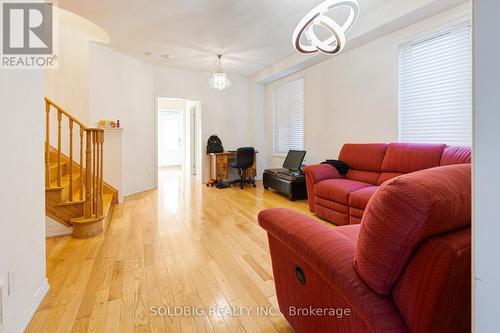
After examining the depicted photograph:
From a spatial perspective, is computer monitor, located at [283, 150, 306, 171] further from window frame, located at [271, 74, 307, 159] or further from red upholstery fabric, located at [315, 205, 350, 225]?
red upholstery fabric, located at [315, 205, 350, 225]

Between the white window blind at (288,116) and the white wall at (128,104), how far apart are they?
2.98 metres

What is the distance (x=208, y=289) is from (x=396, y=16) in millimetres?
3634

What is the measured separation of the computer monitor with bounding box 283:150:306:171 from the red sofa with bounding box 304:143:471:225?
110 centimetres

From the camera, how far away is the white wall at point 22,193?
1227 mm

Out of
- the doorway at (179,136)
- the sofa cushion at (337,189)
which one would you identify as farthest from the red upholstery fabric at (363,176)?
the doorway at (179,136)

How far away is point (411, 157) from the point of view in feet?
9.58

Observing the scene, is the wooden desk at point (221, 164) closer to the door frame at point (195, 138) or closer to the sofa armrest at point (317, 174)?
the door frame at point (195, 138)

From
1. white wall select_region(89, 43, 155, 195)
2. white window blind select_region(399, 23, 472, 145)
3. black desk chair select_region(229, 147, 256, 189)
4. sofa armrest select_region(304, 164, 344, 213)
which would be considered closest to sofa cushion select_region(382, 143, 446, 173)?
white window blind select_region(399, 23, 472, 145)

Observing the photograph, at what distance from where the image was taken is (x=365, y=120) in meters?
3.88

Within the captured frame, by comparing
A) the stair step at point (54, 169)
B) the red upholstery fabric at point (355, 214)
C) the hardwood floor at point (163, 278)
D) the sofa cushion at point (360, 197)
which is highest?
the stair step at point (54, 169)

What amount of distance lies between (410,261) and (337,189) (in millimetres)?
2427

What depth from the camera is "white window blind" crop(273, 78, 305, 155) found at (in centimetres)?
548

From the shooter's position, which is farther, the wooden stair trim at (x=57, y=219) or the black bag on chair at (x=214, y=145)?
the black bag on chair at (x=214, y=145)

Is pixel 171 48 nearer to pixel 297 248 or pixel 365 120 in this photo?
pixel 365 120
